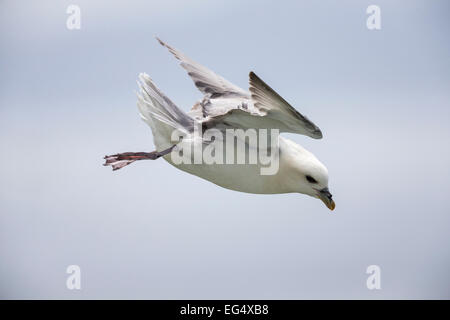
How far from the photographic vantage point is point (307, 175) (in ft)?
24.2

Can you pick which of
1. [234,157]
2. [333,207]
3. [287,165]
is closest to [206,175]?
[234,157]

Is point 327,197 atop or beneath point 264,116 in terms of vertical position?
beneath

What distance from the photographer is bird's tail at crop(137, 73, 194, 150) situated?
722 cm

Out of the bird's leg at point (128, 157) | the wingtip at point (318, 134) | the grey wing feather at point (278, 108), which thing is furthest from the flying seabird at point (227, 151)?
the wingtip at point (318, 134)

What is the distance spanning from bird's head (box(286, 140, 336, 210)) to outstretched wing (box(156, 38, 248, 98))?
3.21 ft

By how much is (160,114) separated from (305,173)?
1497mm

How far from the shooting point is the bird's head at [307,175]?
735 centimetres

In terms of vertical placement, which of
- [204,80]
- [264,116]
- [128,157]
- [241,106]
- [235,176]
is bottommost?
[235,176]

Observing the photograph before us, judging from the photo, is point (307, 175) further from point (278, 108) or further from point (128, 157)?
point (128, 157)

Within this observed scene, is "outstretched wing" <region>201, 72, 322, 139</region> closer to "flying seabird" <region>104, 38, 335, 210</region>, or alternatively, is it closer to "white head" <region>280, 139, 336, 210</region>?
"flying seabird" <region>104, 38, 335, 210</region>

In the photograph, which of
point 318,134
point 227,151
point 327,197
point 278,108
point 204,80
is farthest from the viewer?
point 204,80

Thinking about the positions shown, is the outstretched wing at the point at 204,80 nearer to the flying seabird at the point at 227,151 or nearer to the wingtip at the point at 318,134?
the flying seabird at the point at 227,151

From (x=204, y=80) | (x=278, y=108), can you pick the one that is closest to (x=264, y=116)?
(x=278, y=108)

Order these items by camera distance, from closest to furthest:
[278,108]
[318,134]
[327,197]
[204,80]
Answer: [278,108], [318,134], [327,197], [204,80]
